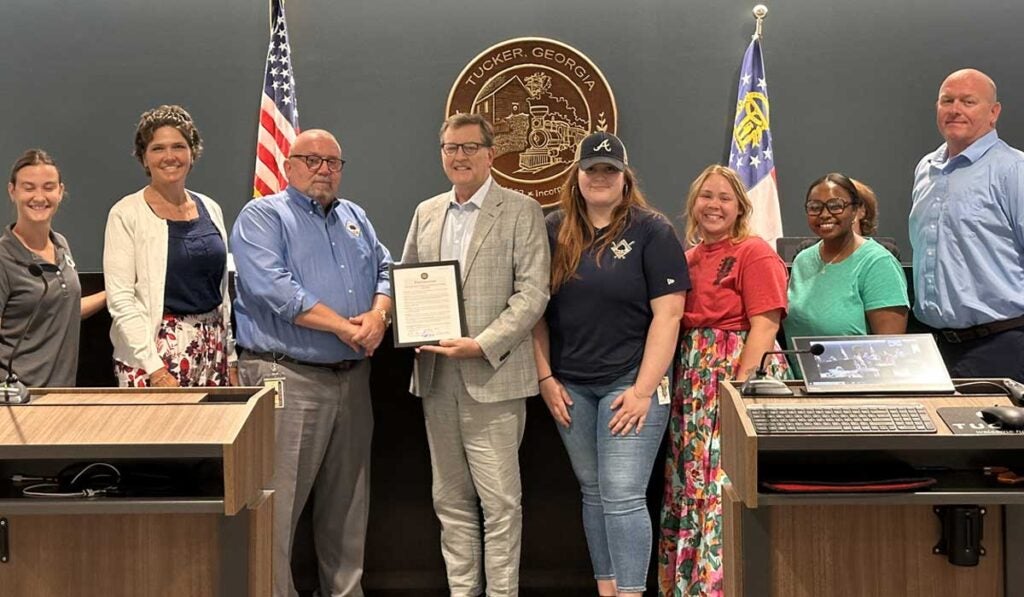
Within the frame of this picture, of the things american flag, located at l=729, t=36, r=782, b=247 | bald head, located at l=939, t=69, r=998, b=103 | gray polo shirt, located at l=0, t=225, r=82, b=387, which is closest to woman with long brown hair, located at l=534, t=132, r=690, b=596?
bald head, located at l=939, t=69, r=998, b=103

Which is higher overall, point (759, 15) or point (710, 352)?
point (759, 15)

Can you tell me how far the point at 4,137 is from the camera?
5941 mm

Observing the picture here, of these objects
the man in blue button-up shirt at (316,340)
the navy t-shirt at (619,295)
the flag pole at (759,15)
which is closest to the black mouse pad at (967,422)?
the navy t-shirt at (619,295)

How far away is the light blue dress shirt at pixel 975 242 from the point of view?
3.46 meters

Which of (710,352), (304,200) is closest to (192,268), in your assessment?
(304,200)

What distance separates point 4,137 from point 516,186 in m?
2.95

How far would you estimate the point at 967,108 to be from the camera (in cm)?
357

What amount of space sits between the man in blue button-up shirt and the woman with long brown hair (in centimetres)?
64

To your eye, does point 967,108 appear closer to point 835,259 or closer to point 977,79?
point 977,79

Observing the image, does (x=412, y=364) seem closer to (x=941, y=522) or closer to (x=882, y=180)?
(x=941, y=522)

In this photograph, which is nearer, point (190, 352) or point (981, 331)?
point (190, 352)

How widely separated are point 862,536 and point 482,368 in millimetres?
1259

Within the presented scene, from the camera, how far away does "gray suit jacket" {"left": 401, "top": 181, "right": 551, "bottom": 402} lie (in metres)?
3.28

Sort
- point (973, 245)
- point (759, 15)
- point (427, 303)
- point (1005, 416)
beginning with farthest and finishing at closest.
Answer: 1. point (759, 15)
2. point (973, 245)
3. point (427, 303)
4. point (1005, 416)
